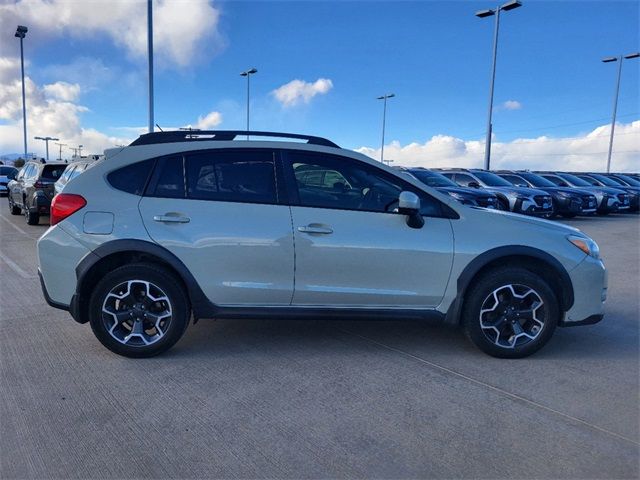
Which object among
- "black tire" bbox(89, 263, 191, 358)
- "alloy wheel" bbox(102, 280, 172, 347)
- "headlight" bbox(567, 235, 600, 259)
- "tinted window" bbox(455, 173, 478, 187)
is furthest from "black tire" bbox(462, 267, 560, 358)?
"tinted window" bbox(455, 173, 478, 187)

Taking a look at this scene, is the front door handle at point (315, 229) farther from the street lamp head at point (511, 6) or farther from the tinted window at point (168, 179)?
the street lamp head at point (511, 6)

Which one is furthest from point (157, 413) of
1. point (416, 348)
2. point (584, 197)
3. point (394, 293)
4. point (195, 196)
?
point (584, 197)

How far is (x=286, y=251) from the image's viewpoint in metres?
4.00

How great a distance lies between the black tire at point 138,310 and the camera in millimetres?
3963

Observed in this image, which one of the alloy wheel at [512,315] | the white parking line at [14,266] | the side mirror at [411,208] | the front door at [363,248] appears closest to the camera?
the side mirror at [411,208]

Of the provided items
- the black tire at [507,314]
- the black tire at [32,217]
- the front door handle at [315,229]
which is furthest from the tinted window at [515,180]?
the front door handle at [315,229]

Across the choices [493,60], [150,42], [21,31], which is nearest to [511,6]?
[493,60]

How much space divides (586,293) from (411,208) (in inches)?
64.9

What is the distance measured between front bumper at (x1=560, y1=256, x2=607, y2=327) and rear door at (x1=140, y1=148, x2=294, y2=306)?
232 centimetres

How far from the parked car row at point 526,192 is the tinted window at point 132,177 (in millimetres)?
10027

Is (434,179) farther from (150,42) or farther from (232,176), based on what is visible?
(232,176)

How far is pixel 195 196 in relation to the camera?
4.08 metres

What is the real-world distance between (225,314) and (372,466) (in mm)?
1837

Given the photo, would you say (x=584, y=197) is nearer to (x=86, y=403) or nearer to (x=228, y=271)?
(x=228, y=271)
